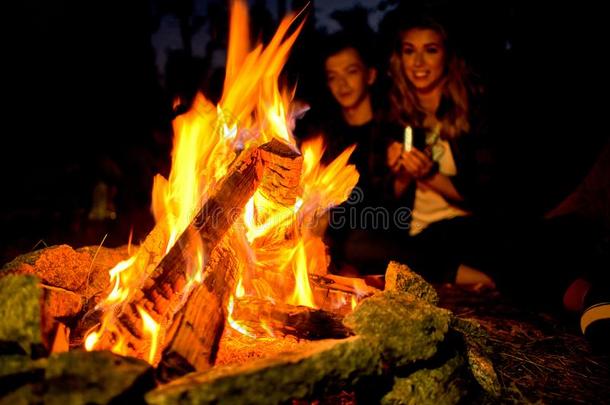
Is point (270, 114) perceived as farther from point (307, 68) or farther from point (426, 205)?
point (307, 68)

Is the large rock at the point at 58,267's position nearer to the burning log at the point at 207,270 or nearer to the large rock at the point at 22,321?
the large rock at the point at 22,321

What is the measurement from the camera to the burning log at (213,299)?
183 centimetres

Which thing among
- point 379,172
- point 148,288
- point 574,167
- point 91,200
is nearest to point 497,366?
point 148,288

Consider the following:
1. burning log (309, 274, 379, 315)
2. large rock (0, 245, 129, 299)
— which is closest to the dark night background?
large rock (0, 245, 129, 299)

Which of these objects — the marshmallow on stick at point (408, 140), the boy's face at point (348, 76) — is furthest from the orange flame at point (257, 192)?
the boy's face at point (348, 76)

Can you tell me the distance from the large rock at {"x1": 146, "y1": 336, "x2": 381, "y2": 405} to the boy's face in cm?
431

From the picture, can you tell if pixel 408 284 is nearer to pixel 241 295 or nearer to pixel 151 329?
pixel 241 295

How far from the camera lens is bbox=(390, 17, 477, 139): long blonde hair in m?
4.93

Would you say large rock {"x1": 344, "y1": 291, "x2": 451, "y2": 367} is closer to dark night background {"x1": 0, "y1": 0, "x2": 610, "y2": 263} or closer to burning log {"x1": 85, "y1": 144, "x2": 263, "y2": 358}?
burning log {"x1": 85, "y1": 144, "x2": 263, "y2": 358}

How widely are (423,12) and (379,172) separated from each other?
6.76 ft

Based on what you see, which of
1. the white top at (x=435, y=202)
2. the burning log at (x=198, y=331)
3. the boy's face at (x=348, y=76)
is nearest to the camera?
the burning log at (x=198, y=331)

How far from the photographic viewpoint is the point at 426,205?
5.33 metres

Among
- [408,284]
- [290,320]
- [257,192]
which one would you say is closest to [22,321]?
[290,320]

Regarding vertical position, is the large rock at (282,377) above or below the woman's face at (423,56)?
below
